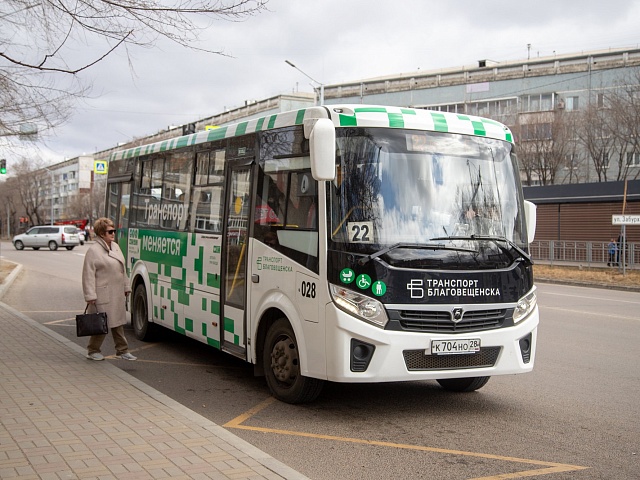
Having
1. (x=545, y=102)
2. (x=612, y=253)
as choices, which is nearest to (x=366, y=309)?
(x=612, y=253)

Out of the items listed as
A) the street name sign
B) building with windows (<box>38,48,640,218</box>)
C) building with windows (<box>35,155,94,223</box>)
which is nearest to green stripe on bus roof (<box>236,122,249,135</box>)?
the street name sign

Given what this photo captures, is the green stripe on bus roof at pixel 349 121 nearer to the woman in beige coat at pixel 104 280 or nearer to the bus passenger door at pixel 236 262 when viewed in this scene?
the bus passenger door at pixel 236 262

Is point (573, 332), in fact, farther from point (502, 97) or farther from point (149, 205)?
point (502, 97)

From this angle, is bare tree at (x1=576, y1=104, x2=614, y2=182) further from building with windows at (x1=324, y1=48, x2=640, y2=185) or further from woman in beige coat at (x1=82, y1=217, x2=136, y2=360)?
woman in beige coat at (x1=82, y1=217, x2=136, y2=360)

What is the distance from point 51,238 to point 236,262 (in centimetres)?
4965

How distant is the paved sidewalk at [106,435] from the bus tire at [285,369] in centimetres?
109

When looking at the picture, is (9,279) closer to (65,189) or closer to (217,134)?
(217,134)

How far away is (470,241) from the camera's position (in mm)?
6949

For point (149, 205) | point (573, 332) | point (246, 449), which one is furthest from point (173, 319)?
point (573, 332)

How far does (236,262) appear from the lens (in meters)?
8.29

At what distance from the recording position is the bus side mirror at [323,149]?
21.3 ft

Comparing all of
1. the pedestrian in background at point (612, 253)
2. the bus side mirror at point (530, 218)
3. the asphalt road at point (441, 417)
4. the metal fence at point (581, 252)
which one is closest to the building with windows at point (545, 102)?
the metal fence at point (581, 252)

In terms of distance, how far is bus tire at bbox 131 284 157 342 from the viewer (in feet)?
37.5

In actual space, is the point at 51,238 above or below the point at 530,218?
below
